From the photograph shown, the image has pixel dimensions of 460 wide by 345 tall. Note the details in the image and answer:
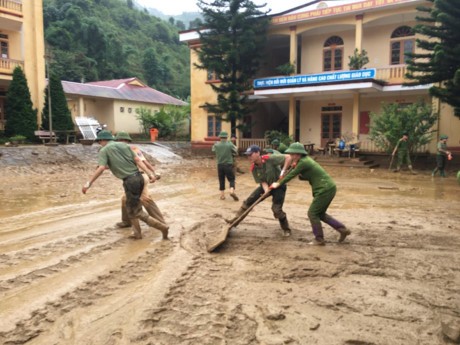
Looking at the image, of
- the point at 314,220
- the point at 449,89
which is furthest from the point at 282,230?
the point at 449,89

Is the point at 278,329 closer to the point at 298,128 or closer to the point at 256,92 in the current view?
the point at 256,92

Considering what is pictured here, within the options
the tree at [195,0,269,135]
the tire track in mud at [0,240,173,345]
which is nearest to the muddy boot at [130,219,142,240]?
the tire track in mud at [0,240,173,345]

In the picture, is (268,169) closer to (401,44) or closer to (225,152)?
(225,152)

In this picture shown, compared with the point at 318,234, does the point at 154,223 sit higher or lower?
higher

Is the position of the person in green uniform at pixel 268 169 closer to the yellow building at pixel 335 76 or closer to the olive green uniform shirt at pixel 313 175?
the olive green uniform shirt at pixel 313 175

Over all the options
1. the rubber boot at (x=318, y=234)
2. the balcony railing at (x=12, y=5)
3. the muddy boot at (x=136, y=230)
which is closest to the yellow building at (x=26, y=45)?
the balcony railing at (x=12, y=5)

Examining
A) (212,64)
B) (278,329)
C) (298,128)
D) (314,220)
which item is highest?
(212,64)

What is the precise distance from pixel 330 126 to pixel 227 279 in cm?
1865

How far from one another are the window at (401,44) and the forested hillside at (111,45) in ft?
94.7

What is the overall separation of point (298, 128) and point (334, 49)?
4.81 m

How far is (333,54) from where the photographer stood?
2136 centimetres

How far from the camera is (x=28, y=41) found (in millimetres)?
19969

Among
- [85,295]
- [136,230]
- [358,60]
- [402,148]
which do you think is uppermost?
[358,60]

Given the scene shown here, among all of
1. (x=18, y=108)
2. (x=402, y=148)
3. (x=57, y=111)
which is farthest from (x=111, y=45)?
(x=402, y=148)
